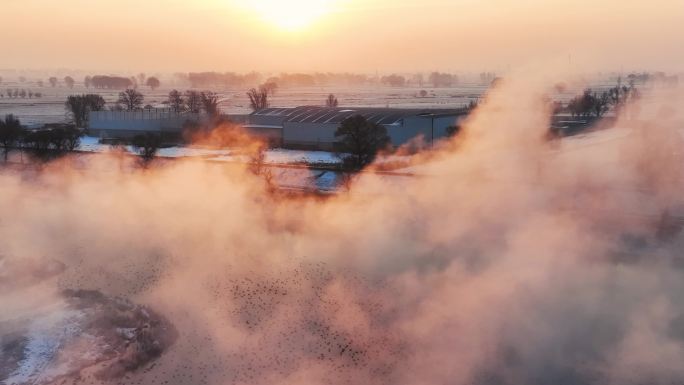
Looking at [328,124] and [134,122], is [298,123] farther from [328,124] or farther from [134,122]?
[134,122]

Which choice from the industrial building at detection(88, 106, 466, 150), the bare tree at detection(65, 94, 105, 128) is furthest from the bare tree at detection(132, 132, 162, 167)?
the bare tree at detection(65, 94, 105, 128)

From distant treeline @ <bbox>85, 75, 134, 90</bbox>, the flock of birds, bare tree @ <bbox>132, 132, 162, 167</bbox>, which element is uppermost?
distant treeline @ <bbox>85, 75, 134, 90</bbox>

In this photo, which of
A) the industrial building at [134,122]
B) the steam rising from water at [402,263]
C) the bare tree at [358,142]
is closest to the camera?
the steam rising from water at [402,263]

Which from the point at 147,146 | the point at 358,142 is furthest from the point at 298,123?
the point at 358,142

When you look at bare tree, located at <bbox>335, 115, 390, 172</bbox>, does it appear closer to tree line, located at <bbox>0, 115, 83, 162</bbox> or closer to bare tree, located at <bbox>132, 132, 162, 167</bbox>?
bare tree, located at <bbox>132, 132, 162, 167</bbox>

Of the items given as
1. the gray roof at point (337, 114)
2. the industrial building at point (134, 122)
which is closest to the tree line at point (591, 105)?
the gray roof at point (337, 114)

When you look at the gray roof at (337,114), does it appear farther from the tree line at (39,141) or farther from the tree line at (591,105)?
the tree line at (591,105)
